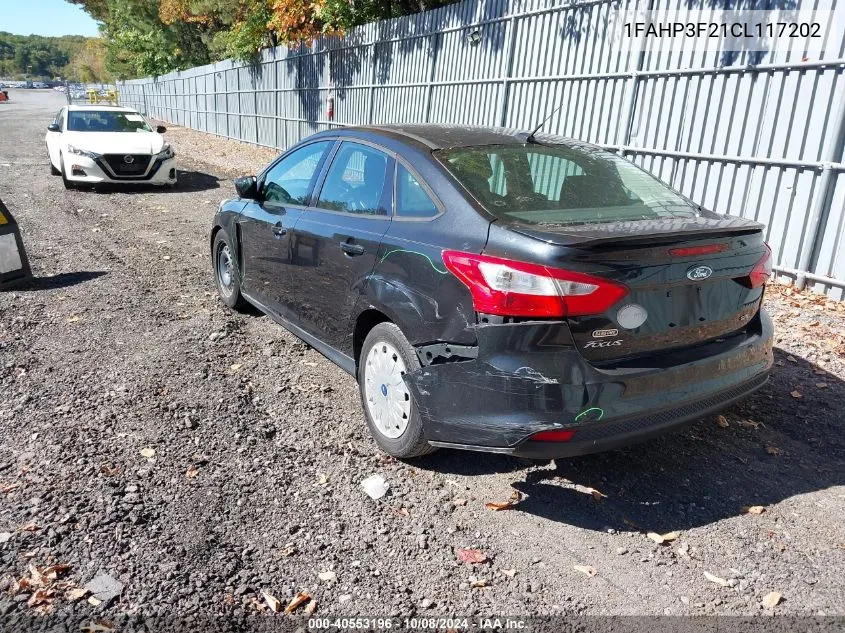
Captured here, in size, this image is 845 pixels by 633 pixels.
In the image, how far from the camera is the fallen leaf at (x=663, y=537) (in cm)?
292

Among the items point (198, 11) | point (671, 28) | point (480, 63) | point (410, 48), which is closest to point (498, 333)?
point (671, 28)

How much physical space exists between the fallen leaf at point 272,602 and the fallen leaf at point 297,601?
34 millimetres

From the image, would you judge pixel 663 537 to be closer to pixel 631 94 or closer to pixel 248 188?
pixel 248 188

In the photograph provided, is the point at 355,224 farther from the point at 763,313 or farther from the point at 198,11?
the point at 198,11

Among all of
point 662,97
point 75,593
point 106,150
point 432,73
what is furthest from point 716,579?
point 106,150

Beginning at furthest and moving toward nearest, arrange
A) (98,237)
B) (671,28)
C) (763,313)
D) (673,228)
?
(98,237), (671,28), (763,313), (673,228)

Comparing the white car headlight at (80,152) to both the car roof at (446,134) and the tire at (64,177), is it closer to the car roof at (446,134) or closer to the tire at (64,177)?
the tire at (64,177)

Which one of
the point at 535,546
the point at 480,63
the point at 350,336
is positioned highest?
the point at 480,63

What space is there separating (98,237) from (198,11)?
23.5m

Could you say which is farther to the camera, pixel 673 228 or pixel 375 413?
pixel 375 413

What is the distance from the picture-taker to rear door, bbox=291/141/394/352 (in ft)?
12.1

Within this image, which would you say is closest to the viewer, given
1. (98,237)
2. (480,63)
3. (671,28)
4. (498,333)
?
(498,333)

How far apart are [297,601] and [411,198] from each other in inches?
79.1

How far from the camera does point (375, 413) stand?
3.63m
